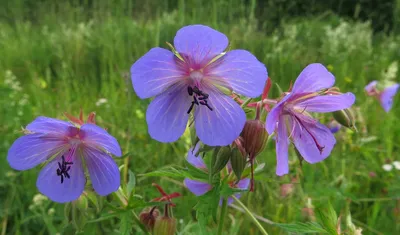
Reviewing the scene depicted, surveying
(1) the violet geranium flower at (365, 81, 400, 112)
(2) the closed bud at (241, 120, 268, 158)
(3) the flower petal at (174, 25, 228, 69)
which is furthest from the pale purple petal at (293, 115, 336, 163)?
(1) the violet geranium flower at (365, 81, 400, 112)

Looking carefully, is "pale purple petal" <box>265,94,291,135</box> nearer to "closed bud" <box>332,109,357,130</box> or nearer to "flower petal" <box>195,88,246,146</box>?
"flower petal" <box>195,88,246,146</box>

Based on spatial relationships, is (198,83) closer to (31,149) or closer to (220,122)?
(220,122)

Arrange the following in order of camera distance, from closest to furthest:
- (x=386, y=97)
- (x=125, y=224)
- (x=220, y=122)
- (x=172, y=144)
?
(x=220, y=122), (x=125, y=224), (x=172, y=144), (x=386, y=97)

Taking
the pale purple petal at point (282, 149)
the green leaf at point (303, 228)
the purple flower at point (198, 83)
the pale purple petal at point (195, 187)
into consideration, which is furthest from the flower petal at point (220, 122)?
the pale purple petal at point (195, 187)

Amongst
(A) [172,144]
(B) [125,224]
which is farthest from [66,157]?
(A) [172,144]

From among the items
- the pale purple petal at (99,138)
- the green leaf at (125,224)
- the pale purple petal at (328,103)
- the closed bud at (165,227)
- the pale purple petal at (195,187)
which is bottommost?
the pale purple petal at (195,187)

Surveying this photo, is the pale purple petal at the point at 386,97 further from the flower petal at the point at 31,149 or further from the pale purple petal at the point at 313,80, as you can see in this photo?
the flower petal at the point at 31,149
